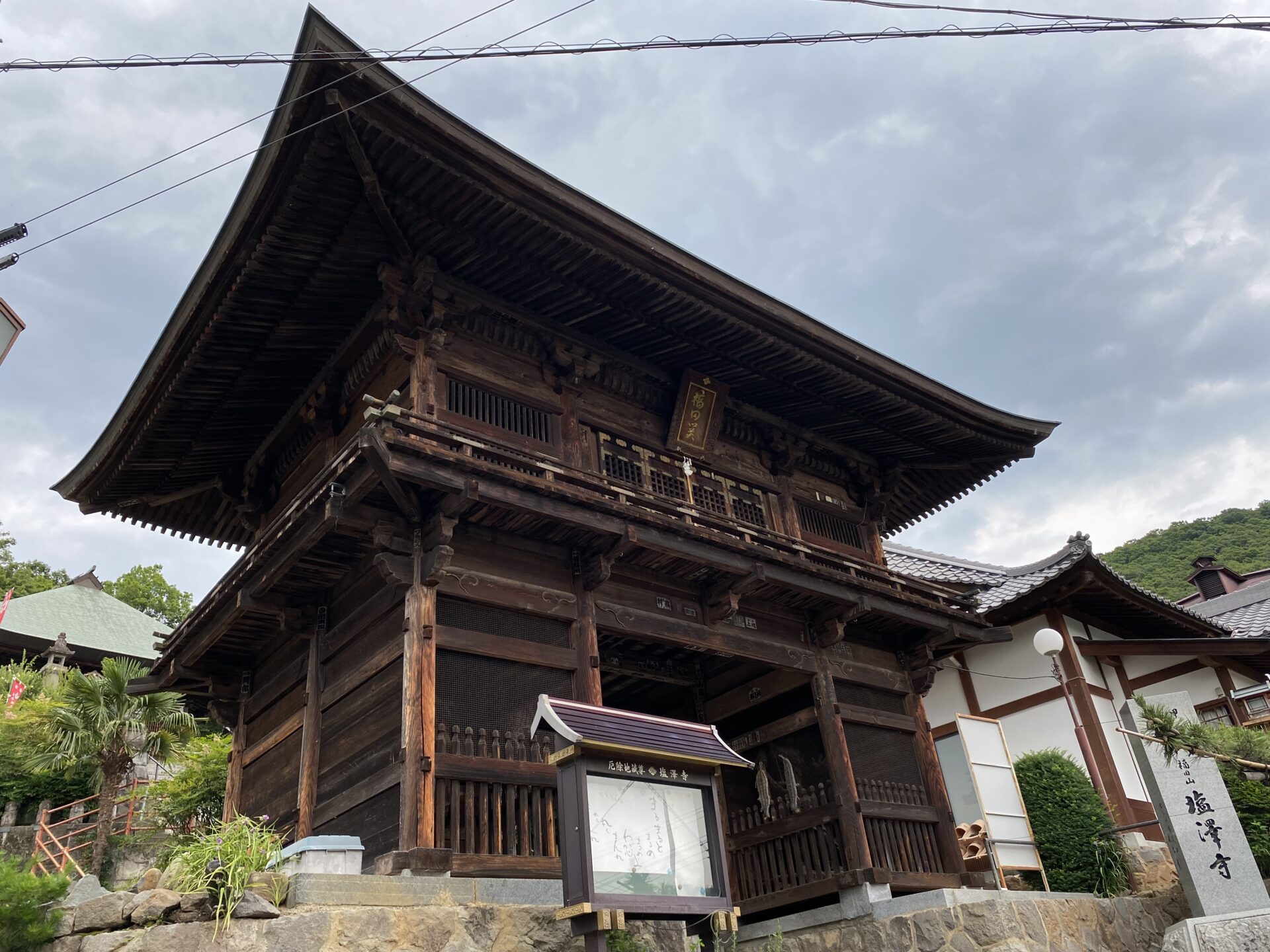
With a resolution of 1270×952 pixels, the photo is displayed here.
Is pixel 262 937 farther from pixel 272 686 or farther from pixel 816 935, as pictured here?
pixel 816 935

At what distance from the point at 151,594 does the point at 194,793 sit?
34258mm

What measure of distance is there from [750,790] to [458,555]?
Answer: 6.29 m

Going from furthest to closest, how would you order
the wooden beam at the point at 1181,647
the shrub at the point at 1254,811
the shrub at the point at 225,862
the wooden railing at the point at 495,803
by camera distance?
the wooden beam at the point at 1181,647 → the shrub at the point at 1254,811 → the wooden railing at the point at 495,803 → the shrub at the point at 225,862

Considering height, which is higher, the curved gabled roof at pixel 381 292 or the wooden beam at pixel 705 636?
the curved gabled roof at pixel 381 292

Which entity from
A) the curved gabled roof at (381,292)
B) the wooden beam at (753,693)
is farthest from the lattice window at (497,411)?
the wooden beam at (753,693)

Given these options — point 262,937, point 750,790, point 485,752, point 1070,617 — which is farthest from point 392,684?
point 1070,617

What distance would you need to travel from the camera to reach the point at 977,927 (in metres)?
10.8

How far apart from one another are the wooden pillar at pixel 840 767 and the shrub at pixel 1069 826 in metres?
3.38

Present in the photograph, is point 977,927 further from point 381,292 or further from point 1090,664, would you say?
point 381,292

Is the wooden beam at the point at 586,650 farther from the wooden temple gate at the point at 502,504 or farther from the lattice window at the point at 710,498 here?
the lattice window at the point at 710,498

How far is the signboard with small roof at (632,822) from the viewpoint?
21.5ft

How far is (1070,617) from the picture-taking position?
1827 centimetres

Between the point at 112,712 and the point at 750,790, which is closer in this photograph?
the point at 750,790

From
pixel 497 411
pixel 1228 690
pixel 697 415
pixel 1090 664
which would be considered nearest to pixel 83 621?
pixel 497 411
